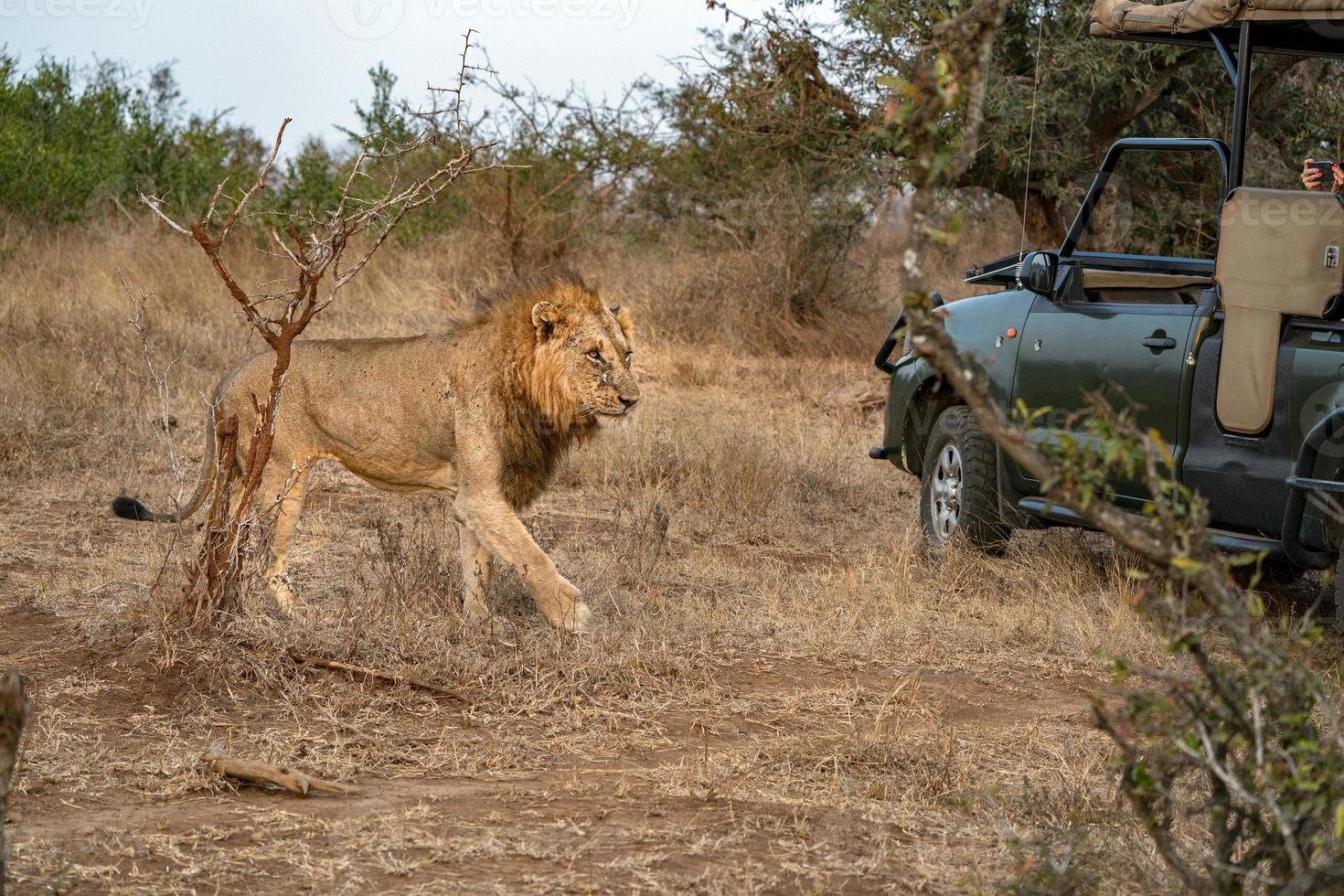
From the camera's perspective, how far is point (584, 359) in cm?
570

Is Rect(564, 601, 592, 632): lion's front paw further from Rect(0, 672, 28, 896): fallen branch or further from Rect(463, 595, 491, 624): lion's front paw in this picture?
Rect(0, 672, 28, 896): fallen branch

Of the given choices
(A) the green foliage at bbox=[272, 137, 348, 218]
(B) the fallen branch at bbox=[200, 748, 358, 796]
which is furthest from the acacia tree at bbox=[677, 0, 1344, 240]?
(B) the fallen branch at bbox=[200, 748, 358, 796]

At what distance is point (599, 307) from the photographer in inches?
228

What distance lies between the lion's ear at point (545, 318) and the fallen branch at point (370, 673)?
5.08 ft

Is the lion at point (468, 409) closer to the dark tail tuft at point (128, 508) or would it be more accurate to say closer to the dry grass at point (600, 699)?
the dark tail tuft at point (128, 508)

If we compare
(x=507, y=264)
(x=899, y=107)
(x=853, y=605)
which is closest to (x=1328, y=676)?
(x=853, y=605)

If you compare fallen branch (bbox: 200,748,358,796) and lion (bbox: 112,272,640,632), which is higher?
lion (bbox: 112,272,640,632)

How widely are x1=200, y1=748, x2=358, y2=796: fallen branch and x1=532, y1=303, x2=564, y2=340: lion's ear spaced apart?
7.42 feet

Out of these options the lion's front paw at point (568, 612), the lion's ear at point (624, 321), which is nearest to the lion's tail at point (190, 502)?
the lion's front paw at point (568, 612)

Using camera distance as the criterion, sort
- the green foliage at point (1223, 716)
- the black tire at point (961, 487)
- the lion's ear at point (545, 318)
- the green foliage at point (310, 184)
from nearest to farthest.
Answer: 1. the green foliage at point (1223, 716)
2. the lion's ear at point (545, 318)
3. the black tire at point (961, 487)
4. the green foliage at point (310, 184)

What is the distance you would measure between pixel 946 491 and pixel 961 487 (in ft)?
→ 0.87

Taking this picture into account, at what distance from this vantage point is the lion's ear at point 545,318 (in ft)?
18.5

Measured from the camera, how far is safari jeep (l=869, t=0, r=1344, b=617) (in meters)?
5.36

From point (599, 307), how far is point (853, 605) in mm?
1637
